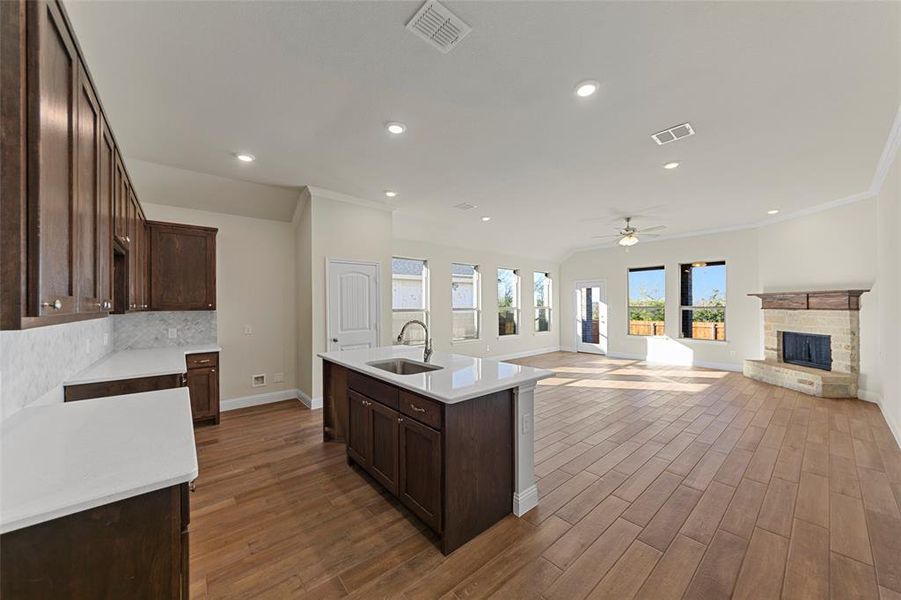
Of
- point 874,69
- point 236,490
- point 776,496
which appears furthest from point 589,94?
point 236,490

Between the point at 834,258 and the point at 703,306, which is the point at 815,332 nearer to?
the point at 834,258

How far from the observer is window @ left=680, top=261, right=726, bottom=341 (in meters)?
6.88

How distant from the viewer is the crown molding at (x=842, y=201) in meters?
3.17

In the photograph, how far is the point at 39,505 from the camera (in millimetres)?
849

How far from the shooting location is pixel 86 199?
4.65 ft

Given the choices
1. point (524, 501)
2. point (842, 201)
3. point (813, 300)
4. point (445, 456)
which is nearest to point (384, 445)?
point (445, 456)

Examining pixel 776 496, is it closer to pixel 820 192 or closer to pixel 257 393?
pixel 820 192

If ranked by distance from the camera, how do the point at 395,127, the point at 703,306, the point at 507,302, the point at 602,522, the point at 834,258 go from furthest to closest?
the point at 507,302, the point at 703,306, the point at 834,258, the point at 395,127, the point at 602,522

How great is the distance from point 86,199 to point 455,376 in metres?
1.97

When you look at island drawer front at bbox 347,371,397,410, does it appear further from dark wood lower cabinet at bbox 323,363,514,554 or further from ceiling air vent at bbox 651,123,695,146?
ceiling air vent at bbox 651,123,695,146

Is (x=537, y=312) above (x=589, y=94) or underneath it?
underneath

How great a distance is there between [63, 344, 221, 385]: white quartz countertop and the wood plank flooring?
0.89 metres

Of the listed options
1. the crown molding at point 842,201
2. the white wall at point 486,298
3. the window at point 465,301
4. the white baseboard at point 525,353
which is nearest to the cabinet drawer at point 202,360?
the white wall at point 486,298

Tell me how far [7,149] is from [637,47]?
2706 millimetres
